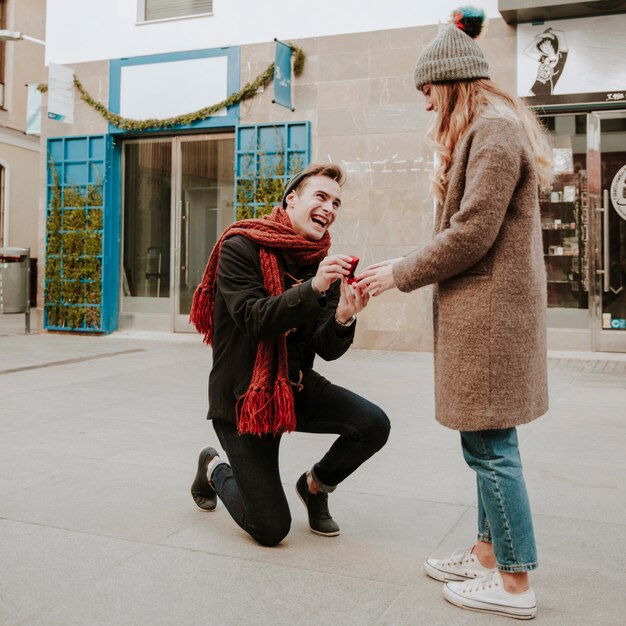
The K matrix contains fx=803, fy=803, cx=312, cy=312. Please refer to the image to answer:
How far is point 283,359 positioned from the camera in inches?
128

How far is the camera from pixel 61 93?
40.0 ft

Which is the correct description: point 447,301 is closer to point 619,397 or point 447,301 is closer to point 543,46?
point 619,397

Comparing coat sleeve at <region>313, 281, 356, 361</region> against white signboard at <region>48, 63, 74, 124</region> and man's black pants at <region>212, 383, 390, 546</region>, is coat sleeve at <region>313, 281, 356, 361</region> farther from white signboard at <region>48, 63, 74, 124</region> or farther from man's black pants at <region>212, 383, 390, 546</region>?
white signboard at <region>48, 63, 74, 124</region>

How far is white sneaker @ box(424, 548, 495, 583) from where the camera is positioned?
9.41 feet

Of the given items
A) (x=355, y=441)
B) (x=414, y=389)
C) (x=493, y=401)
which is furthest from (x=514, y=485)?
(x=414, y=389)

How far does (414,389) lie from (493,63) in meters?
4.85

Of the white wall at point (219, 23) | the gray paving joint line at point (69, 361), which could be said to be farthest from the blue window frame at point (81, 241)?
the gray paving joint line at point (69, 361)

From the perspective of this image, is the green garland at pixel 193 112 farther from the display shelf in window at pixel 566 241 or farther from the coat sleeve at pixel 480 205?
the coat sleeve at pixel 480 205

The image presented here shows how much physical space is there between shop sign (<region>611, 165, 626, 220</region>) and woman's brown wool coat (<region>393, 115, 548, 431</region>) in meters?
8.01

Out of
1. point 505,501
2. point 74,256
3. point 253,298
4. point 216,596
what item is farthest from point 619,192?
point 216,596

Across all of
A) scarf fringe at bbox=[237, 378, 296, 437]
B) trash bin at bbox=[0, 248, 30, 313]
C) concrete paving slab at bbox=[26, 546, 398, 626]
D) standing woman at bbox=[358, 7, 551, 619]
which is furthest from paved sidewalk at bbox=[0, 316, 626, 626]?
trash bin at bbox=[0, 248, 30, 313]

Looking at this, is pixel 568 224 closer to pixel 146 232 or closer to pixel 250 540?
pixel 146 232

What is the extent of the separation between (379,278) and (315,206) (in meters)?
0.73

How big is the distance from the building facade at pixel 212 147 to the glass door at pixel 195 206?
22 millimetres
